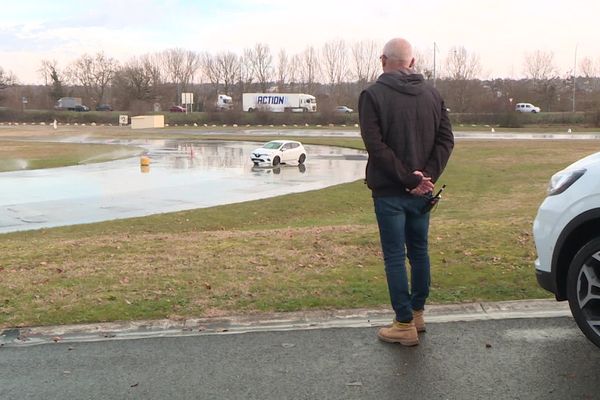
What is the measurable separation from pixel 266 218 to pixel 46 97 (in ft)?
382

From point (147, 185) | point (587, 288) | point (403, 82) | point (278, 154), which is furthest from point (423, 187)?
point (278, 154)

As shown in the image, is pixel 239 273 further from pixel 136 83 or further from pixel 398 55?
pixel 136 83

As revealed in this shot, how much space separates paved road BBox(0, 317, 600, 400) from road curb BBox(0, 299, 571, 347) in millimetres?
106

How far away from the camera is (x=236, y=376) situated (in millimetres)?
3553

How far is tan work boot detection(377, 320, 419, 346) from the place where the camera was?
3.93 metres

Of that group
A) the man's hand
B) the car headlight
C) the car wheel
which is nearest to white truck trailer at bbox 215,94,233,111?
the man's hand

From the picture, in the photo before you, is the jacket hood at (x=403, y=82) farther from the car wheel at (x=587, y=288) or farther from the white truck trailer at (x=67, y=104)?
the white truck trailer at (x=67, y=104)

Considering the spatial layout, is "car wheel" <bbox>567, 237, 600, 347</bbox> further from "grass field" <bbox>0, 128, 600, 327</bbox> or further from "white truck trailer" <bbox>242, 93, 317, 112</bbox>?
"white truck trailer" <bbox>242, 93, 317, 112</bbox>

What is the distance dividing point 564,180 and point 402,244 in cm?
112

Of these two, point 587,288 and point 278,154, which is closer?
point 587,288

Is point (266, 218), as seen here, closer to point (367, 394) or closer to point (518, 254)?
point (518, 254)

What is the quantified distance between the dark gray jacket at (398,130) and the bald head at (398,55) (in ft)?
0.22

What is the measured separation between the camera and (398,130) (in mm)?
3824

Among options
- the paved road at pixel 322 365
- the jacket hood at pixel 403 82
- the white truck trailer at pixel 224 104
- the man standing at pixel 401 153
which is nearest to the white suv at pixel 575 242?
the paved road at pixel 322 365
